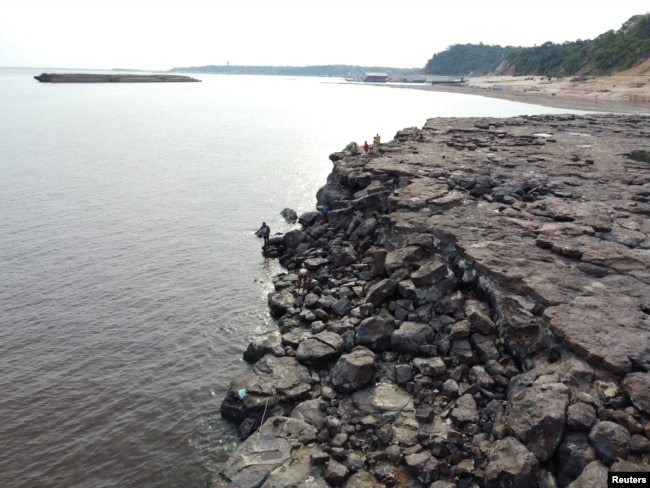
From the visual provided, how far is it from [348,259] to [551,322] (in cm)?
1013

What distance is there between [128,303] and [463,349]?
1420 centimetres

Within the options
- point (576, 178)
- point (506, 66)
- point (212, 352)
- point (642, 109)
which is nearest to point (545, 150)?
point (576, 178)

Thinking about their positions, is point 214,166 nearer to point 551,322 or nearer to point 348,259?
point 348,259

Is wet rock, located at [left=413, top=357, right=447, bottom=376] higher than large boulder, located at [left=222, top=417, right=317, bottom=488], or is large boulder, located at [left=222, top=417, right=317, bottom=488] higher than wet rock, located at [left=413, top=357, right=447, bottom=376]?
wet rock, located at [left=413, top=357, right=447, bottom=376]

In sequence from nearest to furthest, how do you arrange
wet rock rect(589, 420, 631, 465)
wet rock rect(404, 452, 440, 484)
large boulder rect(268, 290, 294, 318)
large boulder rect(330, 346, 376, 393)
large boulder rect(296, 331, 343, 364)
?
wet rock rect(589, 420, 631, 465) < wet rock rect(404, 452, 440, 484) < large boulder rect(330, 346, 376, 393) < large boulder rect(296, 331, 343, 364) < large boulder rect(268, 290, 294, 318)

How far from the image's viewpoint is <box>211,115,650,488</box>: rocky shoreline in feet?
30.1

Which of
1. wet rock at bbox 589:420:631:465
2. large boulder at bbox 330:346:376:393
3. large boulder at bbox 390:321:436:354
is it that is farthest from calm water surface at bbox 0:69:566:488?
wet rock at bbox 589:420:631:465

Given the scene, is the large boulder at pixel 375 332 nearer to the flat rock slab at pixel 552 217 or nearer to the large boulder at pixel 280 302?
the flat rock slab at pixel 552 217

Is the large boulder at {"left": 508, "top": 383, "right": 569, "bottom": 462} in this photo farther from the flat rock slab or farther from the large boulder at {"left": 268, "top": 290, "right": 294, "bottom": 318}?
the large boulder at {"left": 268, "top": 290, "right": 294, "bottom": 318}

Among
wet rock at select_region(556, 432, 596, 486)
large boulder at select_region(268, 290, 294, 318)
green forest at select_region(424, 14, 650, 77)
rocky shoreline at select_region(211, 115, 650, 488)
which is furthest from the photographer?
green forest at select_region(424, 14, 650, 77)

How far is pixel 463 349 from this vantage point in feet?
41.0

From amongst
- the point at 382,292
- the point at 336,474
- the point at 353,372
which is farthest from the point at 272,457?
the point at 382,292

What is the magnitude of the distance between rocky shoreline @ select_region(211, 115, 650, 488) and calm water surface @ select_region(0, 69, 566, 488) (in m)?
1.71

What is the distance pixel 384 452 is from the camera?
10102 mm
